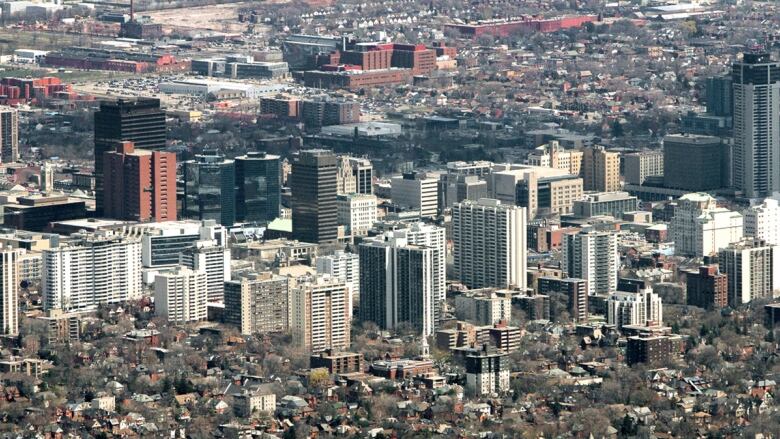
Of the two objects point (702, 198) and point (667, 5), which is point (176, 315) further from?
point (667, 5)

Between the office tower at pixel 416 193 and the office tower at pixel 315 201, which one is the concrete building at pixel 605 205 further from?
the office tower at pixel 315 201

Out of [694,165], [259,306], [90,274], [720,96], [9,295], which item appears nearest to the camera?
[259,306]

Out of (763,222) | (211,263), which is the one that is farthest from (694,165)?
(211,263)

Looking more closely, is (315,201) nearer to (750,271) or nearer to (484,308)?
(484,308)

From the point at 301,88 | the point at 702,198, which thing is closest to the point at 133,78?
the point at 301,88

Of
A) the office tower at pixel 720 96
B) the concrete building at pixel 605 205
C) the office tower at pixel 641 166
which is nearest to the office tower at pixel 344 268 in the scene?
the concrete building at pixel 605 205

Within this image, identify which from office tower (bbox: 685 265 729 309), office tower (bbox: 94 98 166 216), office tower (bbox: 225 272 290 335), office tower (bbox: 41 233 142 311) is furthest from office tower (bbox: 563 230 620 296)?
office tower (bbox: 94 98 166 216)

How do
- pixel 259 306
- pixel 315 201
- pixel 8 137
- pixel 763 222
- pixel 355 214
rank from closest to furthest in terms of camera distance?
pixel 259 306 < pixel 763 222 < pixel 315 201 < pixel 355 214 < pixel 8 137
